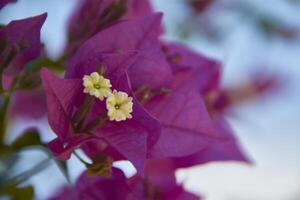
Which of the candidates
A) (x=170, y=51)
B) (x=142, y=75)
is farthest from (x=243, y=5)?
(x=142, y=75)

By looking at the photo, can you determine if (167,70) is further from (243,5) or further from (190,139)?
(243,5)

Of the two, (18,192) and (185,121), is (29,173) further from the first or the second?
(185,121)

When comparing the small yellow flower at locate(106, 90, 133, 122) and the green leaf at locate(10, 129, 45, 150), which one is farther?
the green leaf at locate(10, 129, 45, 150)

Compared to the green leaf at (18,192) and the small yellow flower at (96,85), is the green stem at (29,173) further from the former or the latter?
the small yellow flower at (96,85)

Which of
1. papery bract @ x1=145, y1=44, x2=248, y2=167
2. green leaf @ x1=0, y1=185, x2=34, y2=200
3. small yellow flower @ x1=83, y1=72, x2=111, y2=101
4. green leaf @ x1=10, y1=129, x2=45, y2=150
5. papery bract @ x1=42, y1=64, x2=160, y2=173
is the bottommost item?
green leaf @ x1=0, y1=185, x2=34, y2=200

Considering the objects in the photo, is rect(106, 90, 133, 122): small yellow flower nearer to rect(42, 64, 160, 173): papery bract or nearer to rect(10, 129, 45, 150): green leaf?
rect(42, 64, 160, 173): papery bract

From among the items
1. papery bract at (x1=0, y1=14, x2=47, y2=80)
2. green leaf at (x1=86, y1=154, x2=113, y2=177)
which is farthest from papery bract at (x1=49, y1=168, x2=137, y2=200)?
papery bract at (x1=0, y1=14, x2=47, y2=80)

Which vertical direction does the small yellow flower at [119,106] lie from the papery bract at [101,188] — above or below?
above

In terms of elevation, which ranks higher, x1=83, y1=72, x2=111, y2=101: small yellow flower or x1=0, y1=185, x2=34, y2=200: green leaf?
x1=83, y1=72, x2=111, y2=101: small yellow flower

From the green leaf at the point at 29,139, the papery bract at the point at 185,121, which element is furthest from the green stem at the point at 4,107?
the papery bract at the point at 185,121
